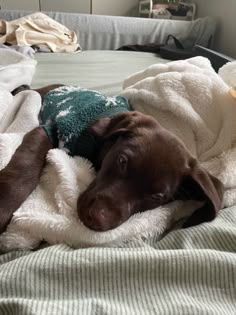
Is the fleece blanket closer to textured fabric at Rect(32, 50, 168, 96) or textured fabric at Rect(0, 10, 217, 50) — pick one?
textured fabric at Rect(32, 50, 168, 96)

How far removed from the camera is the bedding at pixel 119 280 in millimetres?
590

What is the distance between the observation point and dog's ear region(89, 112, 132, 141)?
2.96 ft

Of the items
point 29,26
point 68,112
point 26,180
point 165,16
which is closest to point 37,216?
point 26,180

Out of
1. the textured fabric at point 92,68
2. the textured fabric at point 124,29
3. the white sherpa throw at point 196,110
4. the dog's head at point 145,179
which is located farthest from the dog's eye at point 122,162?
the textured fabric at point 124,29

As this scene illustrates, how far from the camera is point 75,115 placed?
100 cm

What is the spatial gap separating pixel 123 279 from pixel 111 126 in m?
0.40

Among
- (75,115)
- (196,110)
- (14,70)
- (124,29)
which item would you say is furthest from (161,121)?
(124,29)

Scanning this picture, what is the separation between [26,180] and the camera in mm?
807

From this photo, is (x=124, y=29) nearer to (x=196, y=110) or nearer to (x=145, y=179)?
(x=196, y=110)

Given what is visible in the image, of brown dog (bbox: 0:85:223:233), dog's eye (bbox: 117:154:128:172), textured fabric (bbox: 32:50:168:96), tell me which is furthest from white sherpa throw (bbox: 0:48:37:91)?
dog's eye (bbox: 117:154:128:172)

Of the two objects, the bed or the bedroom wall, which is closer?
the bed

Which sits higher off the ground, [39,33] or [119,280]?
[119,280]

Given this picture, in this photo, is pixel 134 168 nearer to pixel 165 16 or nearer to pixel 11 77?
pixel 11 77

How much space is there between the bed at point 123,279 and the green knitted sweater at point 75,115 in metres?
0.29
